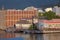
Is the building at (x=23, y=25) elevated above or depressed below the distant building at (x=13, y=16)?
below

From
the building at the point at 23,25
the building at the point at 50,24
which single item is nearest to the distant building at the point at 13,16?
the building at the point at 23,25

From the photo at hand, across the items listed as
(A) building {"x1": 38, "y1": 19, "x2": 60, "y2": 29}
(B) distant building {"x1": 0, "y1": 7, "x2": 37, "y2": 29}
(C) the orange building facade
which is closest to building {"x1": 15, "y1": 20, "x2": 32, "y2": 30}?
(A) building {"x1": 38, "y1": 19, "x2": 60, "y2": 29}

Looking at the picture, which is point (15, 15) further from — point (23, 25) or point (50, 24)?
point (50, 24)

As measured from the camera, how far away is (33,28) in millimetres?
40750

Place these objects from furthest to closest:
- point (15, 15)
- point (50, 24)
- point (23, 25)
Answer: point (15, 15), point (23, 25), point (50, 24)

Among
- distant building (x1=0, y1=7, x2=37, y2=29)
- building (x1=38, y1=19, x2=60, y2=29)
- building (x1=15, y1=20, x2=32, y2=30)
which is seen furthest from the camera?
distant building (x1=0, y1=7, x2=37, y2=29)

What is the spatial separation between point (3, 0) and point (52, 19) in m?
40.7

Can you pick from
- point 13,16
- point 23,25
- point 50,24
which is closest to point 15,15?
point 13,16

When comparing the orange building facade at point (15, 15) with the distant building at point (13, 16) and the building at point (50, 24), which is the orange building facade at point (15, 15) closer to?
the distant building at point (13, 16)

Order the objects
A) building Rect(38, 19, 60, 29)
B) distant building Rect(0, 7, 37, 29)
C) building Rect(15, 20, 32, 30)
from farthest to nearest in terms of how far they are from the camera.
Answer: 1. distant building Rect(0, 7, 37, 29)
2. building Rect(15, 20, 32, 30)
3. building Rect(38, 19, 60, 29)

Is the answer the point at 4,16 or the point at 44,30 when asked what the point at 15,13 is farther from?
the point at 44,30

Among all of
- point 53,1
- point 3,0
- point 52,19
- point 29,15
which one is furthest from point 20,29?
point 3,0

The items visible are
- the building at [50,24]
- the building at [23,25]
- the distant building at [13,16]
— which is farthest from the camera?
the distant building at [13,16]

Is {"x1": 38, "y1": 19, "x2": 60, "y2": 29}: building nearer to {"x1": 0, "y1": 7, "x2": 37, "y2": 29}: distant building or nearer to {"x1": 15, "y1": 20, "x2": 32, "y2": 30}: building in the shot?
{"x1": 15, "y1": 20, "x2": 32, "y2": 30}: building
